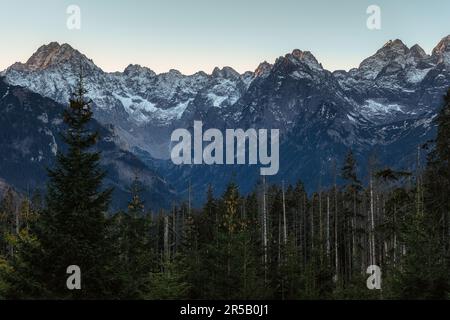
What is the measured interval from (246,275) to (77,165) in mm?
10295

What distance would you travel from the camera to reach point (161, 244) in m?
95.6

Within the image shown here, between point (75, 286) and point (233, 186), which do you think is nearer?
point (75, 286)

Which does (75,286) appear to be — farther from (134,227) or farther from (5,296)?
(134,227)

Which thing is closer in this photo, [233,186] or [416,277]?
[416,277]

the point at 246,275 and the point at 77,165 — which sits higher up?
the point at 77,165

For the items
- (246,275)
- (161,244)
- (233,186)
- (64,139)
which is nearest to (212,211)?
(161,244)

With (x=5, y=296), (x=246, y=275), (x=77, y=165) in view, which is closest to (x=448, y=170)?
(x=246, y=275)

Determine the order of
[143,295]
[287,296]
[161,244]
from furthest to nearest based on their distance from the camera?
[161,244]
[287,296]
[143,295]

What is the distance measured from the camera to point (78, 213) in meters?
25.1

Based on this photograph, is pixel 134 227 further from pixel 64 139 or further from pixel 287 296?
pixel 64 139

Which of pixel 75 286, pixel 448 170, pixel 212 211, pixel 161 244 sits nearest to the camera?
pixel 75 286

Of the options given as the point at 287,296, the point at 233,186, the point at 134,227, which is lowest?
the point at 287,296

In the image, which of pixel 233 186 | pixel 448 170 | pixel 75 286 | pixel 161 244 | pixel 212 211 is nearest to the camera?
pixel 75 286

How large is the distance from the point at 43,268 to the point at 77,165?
446 centimetres
